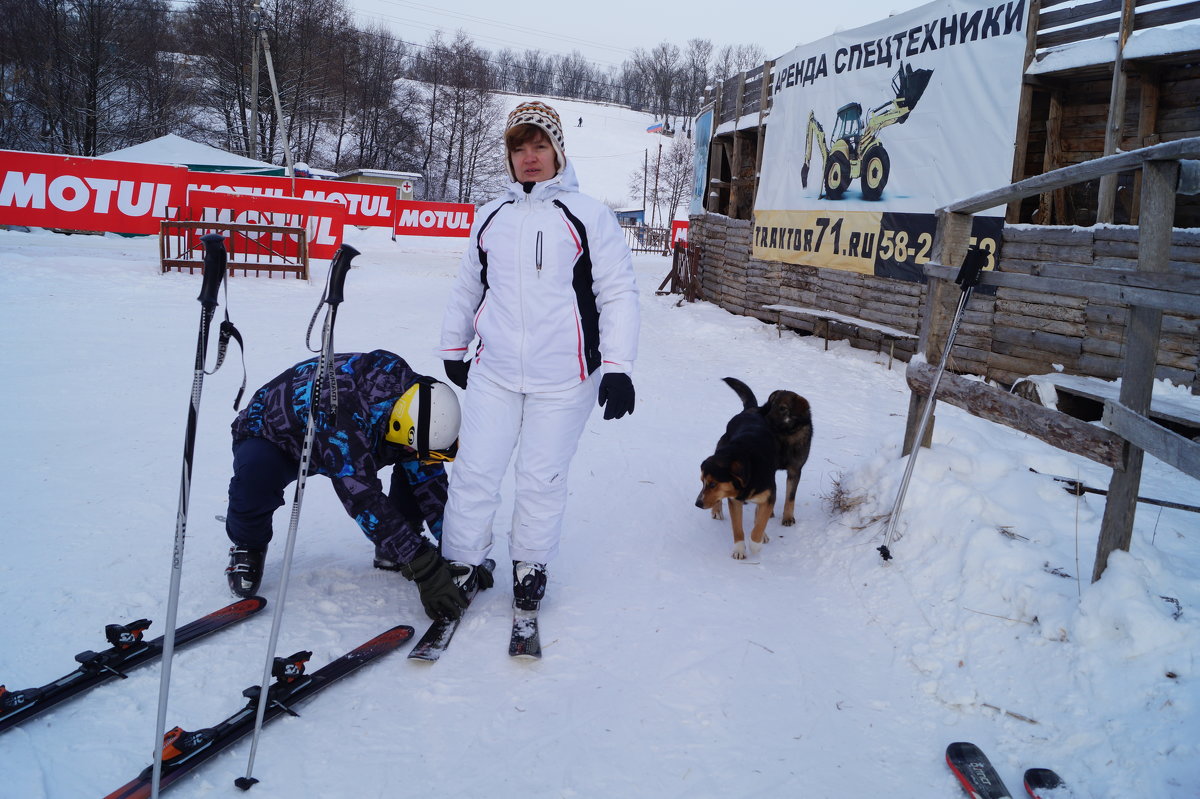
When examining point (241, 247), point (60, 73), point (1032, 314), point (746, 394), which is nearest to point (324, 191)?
point (241, 247)

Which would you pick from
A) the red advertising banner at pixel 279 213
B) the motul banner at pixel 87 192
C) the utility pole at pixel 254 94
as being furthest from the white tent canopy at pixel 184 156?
the red advertising banner at pixel 279 213

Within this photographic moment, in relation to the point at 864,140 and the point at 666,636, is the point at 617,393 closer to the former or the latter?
the point at 666,636

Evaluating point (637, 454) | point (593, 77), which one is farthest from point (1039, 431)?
point (593, 77)

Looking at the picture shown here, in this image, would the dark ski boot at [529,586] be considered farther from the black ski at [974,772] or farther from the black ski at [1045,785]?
the black ski at [1045,785]

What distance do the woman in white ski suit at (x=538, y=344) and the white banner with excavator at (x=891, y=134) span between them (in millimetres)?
5138

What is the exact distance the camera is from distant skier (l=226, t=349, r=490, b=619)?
315 centimetres

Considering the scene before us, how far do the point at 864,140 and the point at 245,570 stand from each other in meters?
9.87

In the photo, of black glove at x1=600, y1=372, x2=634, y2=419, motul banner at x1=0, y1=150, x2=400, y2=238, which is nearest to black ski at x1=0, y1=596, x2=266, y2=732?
black glove at x1=600, y1=372, x2=634, y2=419

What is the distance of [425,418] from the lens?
323 centimetres

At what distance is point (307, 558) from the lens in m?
3.95

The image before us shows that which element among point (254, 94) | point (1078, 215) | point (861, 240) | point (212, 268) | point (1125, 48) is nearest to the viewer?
point (212, 268)

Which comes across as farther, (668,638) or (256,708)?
(668,638)

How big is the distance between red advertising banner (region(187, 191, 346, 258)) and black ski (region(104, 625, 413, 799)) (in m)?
13.7

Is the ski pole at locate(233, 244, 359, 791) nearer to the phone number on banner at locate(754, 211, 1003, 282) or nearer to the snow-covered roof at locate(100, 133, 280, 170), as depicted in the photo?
the phone number on banner at locate(754, 211, 1003, 282)
